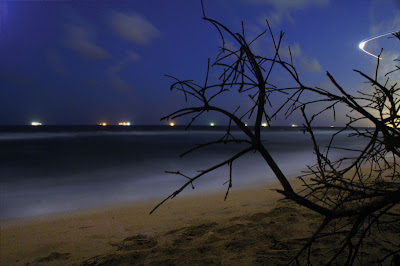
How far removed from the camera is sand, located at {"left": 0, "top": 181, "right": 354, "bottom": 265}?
2.95m

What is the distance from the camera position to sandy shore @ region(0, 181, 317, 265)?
302 cm

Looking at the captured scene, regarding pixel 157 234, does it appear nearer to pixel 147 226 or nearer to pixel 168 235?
pixel 168 235

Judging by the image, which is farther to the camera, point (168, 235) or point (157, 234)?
point (157, 234)

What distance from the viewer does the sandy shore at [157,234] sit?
3020 millimetres

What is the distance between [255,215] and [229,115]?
3.40 meters

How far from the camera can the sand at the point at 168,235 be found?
9.68 feet

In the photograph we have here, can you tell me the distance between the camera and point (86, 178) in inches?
407

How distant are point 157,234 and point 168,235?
0.20 m

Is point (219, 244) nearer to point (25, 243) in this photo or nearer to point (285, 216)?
point (285, 216)

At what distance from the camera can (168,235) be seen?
3.73 m

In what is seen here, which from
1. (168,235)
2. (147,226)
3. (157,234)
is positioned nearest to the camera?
(168,235)

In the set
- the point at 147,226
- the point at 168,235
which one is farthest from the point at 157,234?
the point at 147,226

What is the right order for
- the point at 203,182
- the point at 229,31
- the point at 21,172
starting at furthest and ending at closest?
the point at 21,172 < the point at 203,182 < the point at 229,31

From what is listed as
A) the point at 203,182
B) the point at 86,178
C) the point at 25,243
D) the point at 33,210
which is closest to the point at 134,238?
the point at 25,243
